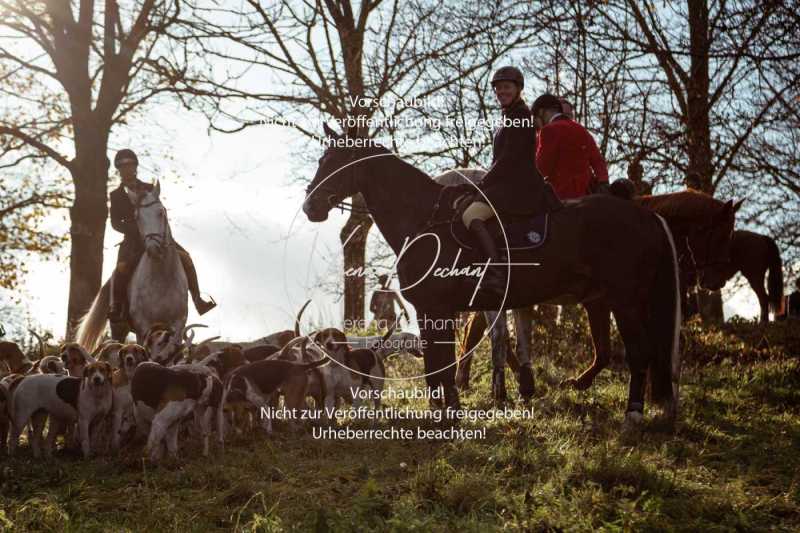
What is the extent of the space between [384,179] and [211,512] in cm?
405

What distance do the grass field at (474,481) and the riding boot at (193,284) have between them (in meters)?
3.35

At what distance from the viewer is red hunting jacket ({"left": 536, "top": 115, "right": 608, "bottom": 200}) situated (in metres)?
9.52

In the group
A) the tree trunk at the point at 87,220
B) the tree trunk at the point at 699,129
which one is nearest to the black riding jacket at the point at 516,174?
the tree trunk at the point at 699,129

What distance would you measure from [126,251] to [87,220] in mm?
9123

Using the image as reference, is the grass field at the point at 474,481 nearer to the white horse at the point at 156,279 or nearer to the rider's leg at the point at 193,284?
the white horse at the point at 156,279

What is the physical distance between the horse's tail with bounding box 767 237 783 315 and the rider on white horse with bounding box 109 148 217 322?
32.2 feet

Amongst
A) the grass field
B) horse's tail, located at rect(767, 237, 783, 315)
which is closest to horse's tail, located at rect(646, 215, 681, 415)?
the grass field

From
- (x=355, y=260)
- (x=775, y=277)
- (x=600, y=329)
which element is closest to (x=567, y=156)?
(x=600, y=329)

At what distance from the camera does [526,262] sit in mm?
8555

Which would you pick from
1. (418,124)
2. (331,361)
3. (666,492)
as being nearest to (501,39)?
(418,124)

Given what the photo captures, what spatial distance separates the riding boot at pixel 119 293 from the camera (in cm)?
1115

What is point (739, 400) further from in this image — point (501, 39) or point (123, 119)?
point (123, 119)

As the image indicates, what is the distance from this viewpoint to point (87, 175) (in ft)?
66.0

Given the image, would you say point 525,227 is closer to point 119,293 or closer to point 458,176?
point 458,176
